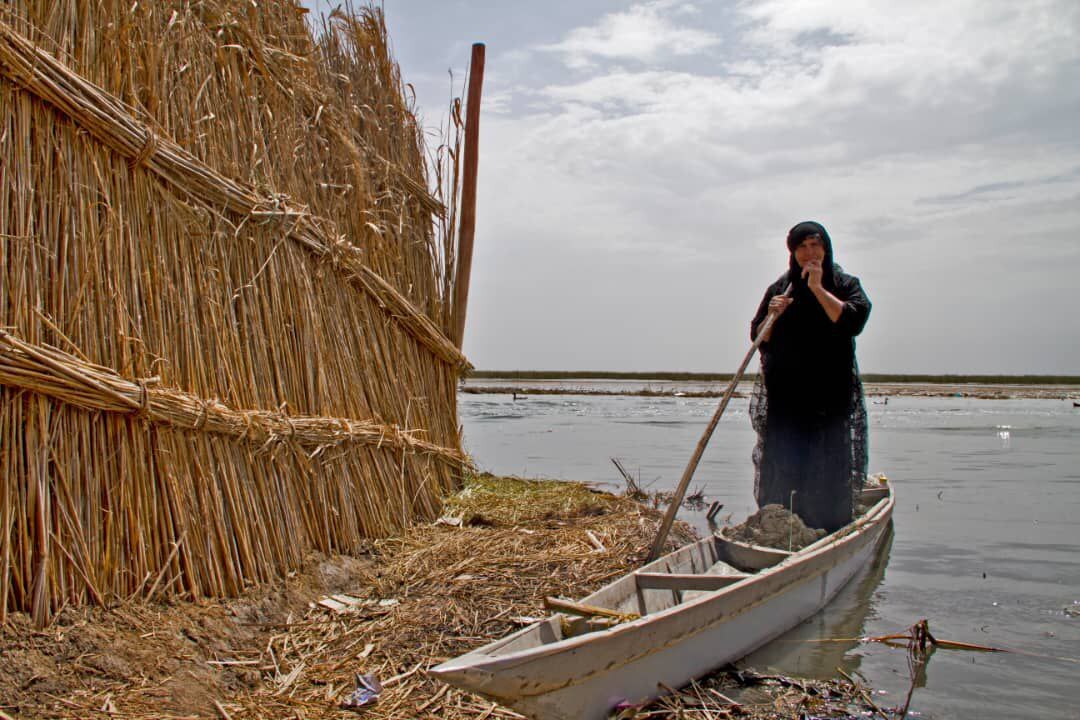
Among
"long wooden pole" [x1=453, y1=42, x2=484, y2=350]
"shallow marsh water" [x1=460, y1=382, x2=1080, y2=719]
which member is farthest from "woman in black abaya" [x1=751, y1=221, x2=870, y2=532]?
"long wooden pole" [x1=453, y1=42, x2=484, y2=350]

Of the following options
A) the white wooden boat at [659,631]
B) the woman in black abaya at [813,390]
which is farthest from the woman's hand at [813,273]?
the white wooden boat at [659,631]

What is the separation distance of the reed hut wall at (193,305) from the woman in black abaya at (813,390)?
2188 millimetres

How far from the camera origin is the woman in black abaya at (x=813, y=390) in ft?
15.7

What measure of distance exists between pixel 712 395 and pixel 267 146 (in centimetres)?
2904

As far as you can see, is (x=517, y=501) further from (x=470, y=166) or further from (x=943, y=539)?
(x=943, y=539)

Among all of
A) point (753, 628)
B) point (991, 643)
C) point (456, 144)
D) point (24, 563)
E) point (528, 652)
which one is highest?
point (456, 144)

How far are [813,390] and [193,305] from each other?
3.45 m

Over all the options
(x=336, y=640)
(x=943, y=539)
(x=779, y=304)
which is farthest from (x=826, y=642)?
(x=943, y=539)

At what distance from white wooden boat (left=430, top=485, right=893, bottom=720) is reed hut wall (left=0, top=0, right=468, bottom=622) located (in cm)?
148

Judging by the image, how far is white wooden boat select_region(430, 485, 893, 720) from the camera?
2.62 m

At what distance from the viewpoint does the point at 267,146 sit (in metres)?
4.12

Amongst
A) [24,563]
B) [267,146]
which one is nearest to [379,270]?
[267,146]

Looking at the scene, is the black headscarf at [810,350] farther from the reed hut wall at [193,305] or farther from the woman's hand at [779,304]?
the reed hut wall at [193,305]

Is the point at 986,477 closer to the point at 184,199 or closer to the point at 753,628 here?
the point at 753,628
